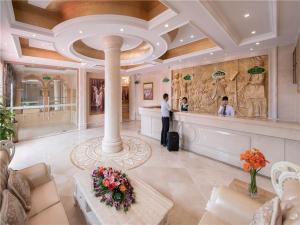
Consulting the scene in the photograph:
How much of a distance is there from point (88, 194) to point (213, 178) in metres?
2.41

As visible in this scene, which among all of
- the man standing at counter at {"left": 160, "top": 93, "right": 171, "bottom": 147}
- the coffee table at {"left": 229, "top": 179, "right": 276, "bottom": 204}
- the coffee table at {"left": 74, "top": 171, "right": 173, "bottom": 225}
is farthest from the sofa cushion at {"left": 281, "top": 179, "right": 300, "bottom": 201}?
the man standing at counter at {"left": 160, "top": 93, "right": 171, "bottom": 147}

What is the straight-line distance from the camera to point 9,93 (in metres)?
5.70

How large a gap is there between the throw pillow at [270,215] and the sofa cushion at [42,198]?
77.9 inches

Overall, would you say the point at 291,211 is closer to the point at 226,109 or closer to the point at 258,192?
the point at 258,192

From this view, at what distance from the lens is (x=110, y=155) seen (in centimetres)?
431

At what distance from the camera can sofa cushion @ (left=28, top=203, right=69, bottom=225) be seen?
149 centimetres

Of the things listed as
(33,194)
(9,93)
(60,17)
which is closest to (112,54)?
(60,17)

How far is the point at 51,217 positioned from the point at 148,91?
8058 mm

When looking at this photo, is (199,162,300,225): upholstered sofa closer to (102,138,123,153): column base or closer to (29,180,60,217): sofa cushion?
(29,180,60,217): sofa cushion

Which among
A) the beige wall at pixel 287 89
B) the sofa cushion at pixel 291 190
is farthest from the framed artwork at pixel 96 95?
the sofa cushion at pixel 291 190

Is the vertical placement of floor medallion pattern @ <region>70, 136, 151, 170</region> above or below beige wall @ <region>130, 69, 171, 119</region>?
below

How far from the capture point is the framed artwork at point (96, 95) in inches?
314

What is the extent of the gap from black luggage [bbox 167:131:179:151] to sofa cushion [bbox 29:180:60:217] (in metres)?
3.15

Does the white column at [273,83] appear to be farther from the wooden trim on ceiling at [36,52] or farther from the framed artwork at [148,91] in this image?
the wooden trim on ceiling at [36,52]
